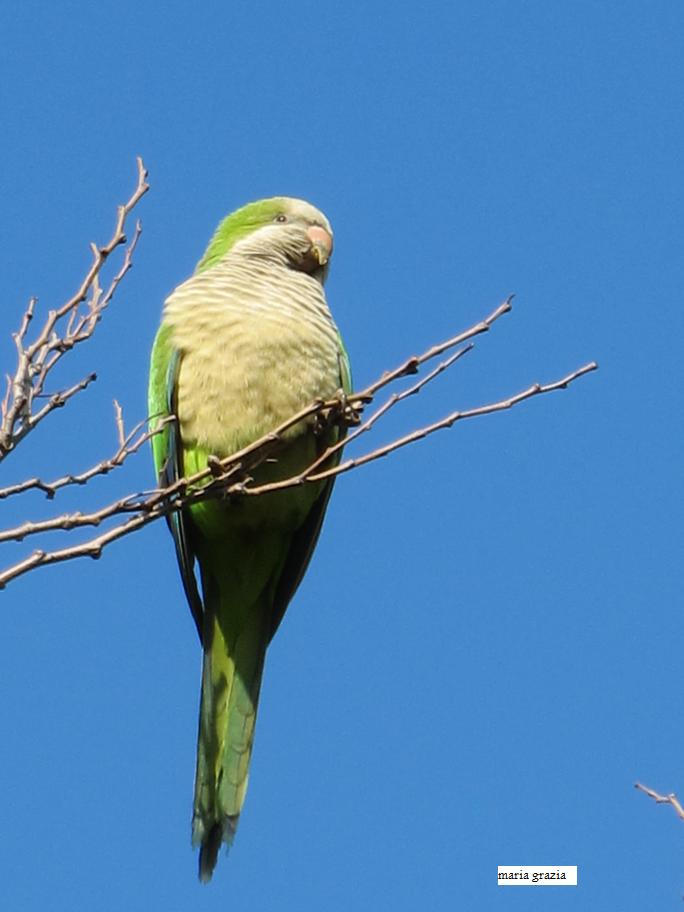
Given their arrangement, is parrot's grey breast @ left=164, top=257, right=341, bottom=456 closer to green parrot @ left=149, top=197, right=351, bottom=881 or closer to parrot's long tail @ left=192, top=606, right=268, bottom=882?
green parrot @ left=149, top=197, right=351, bottom=881

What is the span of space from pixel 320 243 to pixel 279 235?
19 cm

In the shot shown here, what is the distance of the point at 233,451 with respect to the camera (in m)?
4.90

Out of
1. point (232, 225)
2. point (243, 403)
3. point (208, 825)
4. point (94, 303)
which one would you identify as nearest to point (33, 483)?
point (94, 303)

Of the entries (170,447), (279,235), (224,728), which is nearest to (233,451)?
(170,447)

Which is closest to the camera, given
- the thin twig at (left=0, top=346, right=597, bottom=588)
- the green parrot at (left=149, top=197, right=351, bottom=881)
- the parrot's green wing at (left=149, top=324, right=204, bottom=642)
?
the thin twig at (left=0, top=346, right=597, bottom=588)

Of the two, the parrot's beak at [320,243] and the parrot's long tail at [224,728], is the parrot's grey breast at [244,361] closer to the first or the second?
the parrot's beak at [320,243]

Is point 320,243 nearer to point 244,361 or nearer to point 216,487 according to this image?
point 244,361

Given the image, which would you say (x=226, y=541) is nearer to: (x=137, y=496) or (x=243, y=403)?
(x=243, y=403)

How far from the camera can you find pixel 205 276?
5410 mm

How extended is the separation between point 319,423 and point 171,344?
72 centimetres

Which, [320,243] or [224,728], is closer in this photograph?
[224,728]

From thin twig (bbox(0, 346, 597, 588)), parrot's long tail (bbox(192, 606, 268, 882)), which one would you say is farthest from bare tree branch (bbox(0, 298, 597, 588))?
parrot's long tail (bbox(192, 606, 268, 882))

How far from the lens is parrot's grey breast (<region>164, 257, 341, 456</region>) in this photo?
4.89 meters

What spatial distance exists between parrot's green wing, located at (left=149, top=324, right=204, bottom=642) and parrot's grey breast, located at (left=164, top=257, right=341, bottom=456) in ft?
0.14
